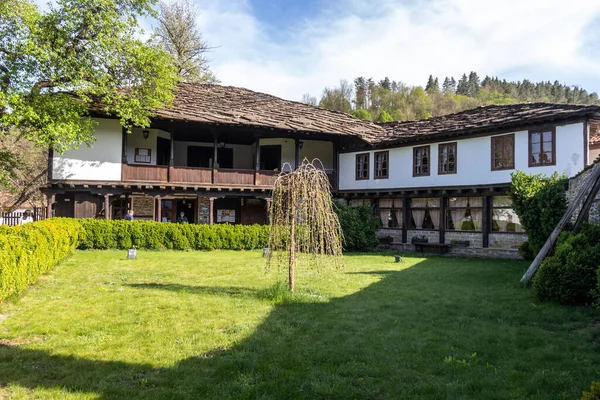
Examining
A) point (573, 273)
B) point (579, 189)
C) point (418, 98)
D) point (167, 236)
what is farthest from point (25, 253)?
point (418, 98)

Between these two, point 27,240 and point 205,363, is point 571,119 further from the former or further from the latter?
point 27,240

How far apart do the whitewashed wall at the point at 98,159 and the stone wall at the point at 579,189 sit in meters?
17.2

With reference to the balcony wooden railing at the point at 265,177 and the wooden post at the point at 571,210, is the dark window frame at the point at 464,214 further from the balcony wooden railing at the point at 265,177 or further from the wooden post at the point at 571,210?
the balcony wooden railing at the point at 265,177

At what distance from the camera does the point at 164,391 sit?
161 inches

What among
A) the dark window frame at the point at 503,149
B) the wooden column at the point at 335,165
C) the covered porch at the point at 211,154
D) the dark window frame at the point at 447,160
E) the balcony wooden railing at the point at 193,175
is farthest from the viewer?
the wooden column at the point at 335,165

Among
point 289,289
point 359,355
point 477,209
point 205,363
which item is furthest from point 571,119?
point 205,363

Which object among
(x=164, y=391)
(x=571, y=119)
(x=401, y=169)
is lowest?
(x=164, y=391)

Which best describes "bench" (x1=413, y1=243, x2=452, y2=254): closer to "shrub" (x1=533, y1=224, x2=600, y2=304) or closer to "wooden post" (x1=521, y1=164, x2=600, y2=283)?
"wooden post" (x1=521, y1=164, x2=600, y2=283)

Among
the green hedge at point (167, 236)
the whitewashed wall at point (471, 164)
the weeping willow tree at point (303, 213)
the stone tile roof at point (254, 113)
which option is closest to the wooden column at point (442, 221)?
the whitewashed wall at point (471, 164)

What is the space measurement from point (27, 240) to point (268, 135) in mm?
14667

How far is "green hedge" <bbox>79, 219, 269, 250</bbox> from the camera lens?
1658cm

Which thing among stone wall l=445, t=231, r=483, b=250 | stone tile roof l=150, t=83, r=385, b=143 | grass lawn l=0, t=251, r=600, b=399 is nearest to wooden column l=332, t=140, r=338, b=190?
stone tile roof l=150, t=83, r=385, b=143

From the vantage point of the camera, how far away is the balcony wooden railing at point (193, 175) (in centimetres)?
1931

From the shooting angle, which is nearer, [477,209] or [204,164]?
[477,209]
